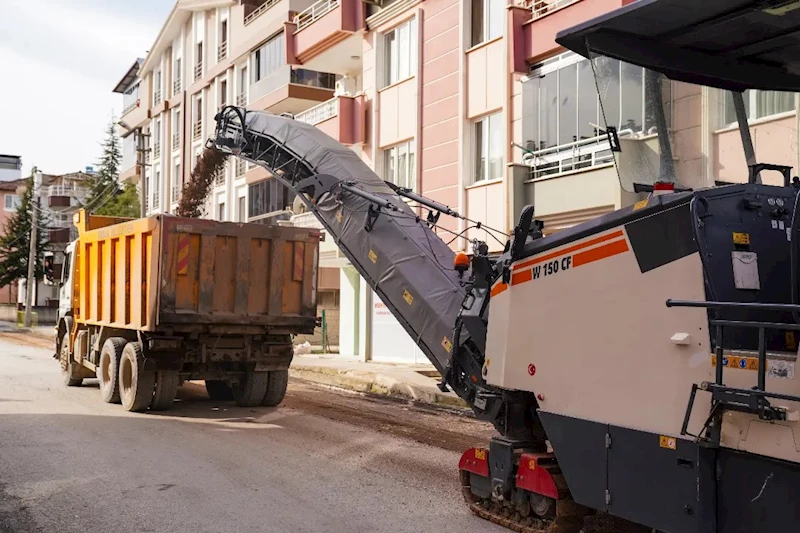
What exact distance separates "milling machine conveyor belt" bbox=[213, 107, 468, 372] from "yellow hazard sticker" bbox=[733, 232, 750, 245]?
129 inches

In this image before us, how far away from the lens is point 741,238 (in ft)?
16.0

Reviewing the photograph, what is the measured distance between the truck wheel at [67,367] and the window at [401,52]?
10931 millimetres

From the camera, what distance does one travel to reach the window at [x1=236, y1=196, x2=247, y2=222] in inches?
1469

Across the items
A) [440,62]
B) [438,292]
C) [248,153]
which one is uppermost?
[440,62]

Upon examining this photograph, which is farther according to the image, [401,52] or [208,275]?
[401,52]

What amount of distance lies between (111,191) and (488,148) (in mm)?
57396

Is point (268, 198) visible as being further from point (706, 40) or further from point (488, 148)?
point (706, 40)

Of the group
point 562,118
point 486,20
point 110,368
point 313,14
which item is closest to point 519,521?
point 110,368

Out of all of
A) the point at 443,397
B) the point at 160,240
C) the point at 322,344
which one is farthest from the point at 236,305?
the point at 322,344

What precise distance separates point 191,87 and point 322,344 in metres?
21.2

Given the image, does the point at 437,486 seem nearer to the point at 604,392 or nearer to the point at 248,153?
the point at 604,392

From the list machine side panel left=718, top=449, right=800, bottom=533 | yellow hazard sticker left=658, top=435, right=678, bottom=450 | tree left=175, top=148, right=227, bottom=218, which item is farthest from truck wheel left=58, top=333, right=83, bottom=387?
machine side panel left=718, top=449, right=800, bottom=533

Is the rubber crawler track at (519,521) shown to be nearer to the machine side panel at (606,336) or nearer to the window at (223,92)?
the machine side panel at (606,336)

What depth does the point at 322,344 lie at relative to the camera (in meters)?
28.7
